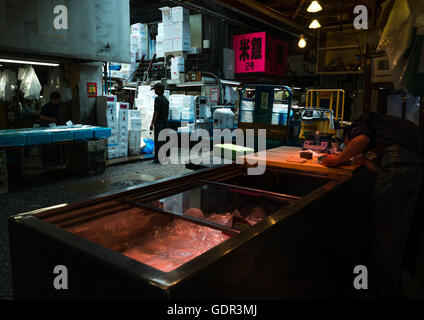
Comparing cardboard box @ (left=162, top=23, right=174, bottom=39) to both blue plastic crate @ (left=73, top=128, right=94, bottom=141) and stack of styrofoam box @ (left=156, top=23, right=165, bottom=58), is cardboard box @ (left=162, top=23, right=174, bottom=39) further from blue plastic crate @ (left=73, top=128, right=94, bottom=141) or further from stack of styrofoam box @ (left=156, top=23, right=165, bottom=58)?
blue plastic crate @ (left=73, top=128, right=94, bottom=141)

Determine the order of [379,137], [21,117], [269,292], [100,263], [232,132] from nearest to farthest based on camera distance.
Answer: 1. [100,263]
2. [269,292]
3. [379,137]
4. [21,117]
5. [232,132]

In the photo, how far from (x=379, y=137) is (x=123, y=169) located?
6235 mm

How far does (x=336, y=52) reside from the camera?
978cm

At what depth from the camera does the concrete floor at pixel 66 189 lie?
4.41 meters

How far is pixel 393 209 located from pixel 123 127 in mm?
7502

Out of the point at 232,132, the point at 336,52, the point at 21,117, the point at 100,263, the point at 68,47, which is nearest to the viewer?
the point at 100,263

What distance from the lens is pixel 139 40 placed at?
44.1ft

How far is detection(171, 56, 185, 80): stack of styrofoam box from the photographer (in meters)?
11.5

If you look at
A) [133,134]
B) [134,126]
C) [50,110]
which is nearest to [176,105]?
[134,126]

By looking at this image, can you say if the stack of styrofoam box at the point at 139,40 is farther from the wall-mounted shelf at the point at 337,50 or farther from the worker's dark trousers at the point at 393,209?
the worker's dark trousers at the point at 393,209

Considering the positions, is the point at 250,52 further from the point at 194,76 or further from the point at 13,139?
the point at 13,139

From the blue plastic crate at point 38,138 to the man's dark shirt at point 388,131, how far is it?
5259 mm
